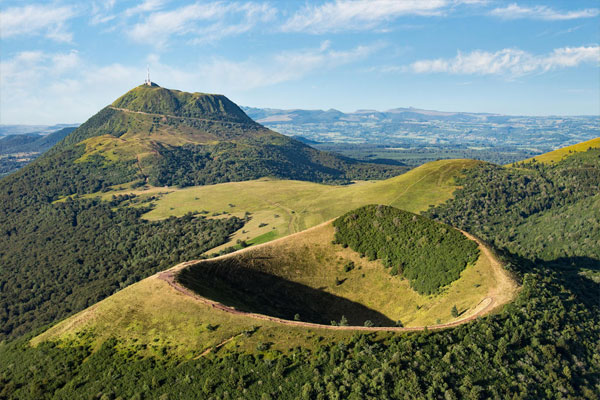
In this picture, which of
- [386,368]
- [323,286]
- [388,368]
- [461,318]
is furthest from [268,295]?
[461,318]

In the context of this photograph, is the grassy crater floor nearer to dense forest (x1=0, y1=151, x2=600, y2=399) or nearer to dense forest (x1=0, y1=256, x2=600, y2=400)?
dense forest (x1=0, y1=151, x2=600, y2=399)

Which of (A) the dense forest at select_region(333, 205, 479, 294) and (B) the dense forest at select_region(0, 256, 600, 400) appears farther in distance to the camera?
(A) the dense forest at select_region(333, 205, 479, 294)

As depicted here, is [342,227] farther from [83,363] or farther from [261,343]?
[83,363]

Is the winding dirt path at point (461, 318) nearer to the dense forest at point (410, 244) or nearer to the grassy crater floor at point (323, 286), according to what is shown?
the grassy crater floor at point (323, 286)

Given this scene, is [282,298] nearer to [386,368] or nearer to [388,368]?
[386,368]

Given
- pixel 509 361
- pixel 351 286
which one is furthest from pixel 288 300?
pixel 509 361

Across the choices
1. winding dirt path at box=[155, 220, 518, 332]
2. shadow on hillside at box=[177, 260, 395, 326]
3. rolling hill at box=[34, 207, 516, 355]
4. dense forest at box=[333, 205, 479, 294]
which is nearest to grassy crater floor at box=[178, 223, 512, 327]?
shadow on hillside at box=[177, 260, 395, 326]
